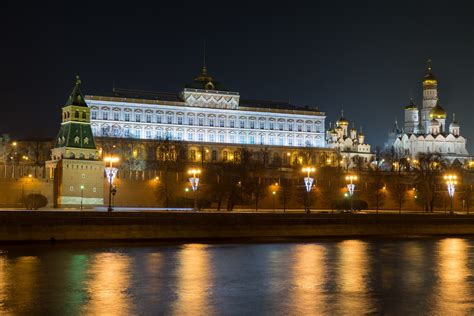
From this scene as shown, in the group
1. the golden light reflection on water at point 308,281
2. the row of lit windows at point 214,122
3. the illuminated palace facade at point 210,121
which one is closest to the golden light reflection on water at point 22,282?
the golden light reflection on water at point 308,281

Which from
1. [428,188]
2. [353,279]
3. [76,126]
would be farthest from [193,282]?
[428,188]

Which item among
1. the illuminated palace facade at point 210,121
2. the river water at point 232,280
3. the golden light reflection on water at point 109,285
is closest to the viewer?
the golden light reflection on water at point 109,285

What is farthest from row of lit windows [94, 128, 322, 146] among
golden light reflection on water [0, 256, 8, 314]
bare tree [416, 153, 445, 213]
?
golden light reflection on water [0, 256, 8, 314]

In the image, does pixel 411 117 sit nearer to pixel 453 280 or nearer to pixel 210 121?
pixel 210 121

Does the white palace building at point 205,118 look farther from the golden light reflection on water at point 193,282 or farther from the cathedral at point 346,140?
the golden light reflection on water at point 193,282

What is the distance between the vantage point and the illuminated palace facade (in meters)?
129

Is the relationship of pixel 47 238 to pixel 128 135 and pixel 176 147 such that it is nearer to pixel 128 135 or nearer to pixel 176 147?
pixel 176 147

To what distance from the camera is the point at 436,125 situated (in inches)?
6083

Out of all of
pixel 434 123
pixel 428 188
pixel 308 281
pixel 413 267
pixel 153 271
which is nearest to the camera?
pixel 308 281

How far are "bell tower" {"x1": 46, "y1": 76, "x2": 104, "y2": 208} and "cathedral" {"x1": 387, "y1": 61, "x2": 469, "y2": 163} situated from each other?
3645 inches

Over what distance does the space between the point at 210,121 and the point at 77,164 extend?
7028 centimetres

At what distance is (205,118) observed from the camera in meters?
136

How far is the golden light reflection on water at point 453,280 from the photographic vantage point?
20969 mm

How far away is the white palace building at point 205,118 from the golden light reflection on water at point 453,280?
306 feet
